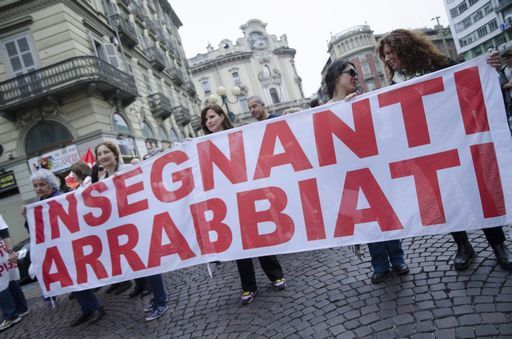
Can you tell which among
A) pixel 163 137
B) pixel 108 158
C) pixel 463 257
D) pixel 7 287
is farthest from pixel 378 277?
pixel 163 137

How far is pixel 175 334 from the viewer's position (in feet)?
10.1

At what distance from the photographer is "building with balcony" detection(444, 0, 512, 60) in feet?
155

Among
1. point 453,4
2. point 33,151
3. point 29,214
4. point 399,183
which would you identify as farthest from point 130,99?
point 453,4

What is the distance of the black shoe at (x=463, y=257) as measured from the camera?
111 inches

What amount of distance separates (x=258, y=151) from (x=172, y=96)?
27821 millimetres

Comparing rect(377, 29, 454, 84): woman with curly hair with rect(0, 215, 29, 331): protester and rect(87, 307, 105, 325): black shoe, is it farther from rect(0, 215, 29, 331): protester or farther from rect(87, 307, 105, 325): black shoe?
rect(0, 215, 29, 331): protester

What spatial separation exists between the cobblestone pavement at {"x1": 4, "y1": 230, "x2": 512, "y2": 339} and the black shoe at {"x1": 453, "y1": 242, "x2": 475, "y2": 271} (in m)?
0.05

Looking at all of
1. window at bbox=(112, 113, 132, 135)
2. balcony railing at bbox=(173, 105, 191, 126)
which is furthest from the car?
balcony railing at bbox=(173, 105, 191, 126)

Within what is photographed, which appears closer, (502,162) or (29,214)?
(502,162)

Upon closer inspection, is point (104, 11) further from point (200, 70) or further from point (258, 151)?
point (200, 70)

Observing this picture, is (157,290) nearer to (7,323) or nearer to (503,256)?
(7,323)

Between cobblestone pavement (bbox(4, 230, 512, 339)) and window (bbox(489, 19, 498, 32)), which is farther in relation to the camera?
window (bbox(489, 19, 498, 32))

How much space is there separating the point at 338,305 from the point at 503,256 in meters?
1.34

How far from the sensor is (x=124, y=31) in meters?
19.3
